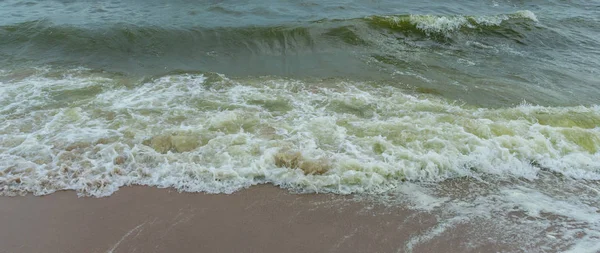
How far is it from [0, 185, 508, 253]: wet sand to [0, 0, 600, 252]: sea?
0.59 ft

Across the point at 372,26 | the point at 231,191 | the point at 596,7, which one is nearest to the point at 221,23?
the point at 372,26

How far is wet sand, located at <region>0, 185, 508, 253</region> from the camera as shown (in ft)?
12.1

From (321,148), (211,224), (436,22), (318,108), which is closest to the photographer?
(211,224)

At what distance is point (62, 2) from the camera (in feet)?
41.1

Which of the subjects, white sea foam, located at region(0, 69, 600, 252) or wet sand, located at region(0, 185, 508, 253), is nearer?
wet sand, located at region(0, 185, 508, 253)

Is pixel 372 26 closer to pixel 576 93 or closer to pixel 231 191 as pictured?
pixel 576 93

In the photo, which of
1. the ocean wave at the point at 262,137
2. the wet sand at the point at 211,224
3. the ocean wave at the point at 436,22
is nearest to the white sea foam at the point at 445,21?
the ocean wave at the point at 436,22

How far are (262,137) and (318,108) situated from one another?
1.42m

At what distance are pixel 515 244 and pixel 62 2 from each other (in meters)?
14.4

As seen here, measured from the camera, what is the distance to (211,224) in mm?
3930

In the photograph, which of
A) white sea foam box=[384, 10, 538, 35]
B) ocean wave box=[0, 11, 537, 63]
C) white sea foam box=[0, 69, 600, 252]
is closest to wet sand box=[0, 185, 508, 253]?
white sea foam box=[0, 69, 600, 252]

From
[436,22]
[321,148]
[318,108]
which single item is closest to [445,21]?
[436,22]

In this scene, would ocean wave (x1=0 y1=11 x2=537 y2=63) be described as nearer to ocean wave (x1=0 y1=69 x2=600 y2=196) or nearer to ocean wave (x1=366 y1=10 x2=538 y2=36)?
ocean wave (x1=366 y1=10 x2=538 y2=36)

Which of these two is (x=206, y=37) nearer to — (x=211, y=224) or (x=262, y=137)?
(x=262, y=137)
